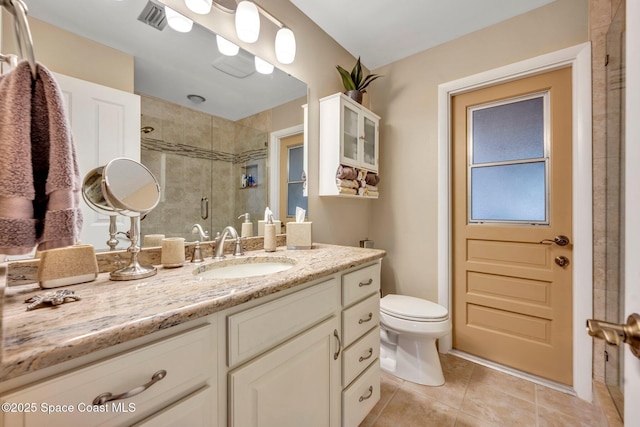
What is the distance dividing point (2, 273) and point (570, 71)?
2.62 meters

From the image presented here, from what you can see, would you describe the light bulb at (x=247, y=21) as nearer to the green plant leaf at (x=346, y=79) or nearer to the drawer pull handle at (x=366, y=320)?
the green plant leaf at (x=346, y=79)

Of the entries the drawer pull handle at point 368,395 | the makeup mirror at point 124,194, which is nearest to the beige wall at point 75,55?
the makeup mirror at point 124,194

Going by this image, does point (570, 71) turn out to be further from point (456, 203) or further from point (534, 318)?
point (534, 318)

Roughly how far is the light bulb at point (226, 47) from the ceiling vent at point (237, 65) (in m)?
0.02

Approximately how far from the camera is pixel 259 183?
1.47 m

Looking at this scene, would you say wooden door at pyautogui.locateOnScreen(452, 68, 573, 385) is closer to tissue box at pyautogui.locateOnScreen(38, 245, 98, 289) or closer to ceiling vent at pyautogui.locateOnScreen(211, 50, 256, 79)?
ceiling vent at pyautogui.locateOnScreen(211, 50, 256, 79)

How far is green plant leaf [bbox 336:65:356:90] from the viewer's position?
1903mm

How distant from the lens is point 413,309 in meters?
1.68

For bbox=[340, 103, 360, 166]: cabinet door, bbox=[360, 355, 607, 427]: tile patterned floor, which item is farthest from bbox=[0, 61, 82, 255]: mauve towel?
bbox=[360, 355, 607, 427]: tile patterned floor

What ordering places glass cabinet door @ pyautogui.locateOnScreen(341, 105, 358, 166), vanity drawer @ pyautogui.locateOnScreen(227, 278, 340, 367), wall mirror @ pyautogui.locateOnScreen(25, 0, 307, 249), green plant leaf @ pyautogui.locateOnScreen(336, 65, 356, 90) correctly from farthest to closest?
green plant leaf @ pyautogui.locateOnScreen(336, 65, 356, 90), glass cabinet door @ pyautogui.locateOnScreen(341, 105, 358, 166), wall mirror @ pyautogui.locateOnScreen(25, 0, 307, 249), vanity drawer @ pyautogui.locateOnScreen(227, 278, 340, 367)

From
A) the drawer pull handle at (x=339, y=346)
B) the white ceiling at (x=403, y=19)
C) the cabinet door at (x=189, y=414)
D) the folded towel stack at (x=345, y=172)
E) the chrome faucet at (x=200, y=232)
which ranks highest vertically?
the white ceiling at (x=403, y=19)

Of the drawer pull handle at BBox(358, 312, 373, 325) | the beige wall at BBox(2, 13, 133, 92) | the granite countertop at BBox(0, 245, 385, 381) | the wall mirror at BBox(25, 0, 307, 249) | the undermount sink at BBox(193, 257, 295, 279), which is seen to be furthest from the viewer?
the drawer pull handle at BBox(358, 312, 373, 325)

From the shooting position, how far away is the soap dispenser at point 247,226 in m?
1.40

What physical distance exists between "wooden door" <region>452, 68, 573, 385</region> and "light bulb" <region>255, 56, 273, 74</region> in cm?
143
